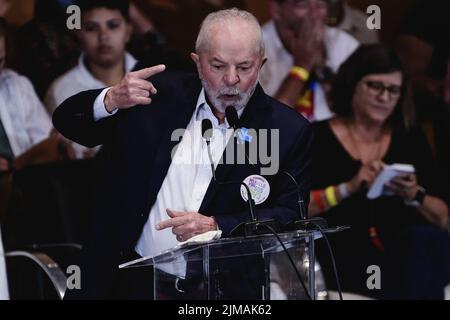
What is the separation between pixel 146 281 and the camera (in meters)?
4.08

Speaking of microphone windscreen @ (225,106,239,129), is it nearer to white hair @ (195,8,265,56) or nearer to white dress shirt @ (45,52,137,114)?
white hair @ (195,8,265,56)

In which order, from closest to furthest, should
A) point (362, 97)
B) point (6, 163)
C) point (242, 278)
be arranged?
point (242, 278) < point (6, 163) < point (362, 97)

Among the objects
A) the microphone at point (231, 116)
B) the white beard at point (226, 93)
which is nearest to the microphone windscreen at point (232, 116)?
the microphone at point (231, 116)

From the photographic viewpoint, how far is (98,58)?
596 cm

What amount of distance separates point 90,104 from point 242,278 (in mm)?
897

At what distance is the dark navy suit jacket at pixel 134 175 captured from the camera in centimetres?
401

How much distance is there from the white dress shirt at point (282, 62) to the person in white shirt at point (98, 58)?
0.74 meters

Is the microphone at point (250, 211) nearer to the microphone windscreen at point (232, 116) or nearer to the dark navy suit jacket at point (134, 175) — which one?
the microphone windscreen at point (232, 116)

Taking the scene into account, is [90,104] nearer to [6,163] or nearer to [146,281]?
[146,281]

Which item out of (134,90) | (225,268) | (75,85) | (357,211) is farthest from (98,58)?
(225,268)

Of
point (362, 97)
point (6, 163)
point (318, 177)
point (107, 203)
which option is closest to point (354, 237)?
point (318, 177)

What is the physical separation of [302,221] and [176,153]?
0.63 metres

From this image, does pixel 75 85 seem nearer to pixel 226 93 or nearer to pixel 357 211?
pixel 357 211

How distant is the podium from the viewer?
3.52 m
